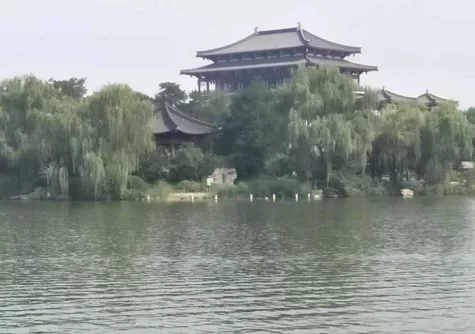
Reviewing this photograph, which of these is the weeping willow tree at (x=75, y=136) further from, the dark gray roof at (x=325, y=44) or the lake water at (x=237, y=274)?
the dark gray roof at (x=325, y=44)

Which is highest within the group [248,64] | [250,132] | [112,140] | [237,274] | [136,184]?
[248,64]

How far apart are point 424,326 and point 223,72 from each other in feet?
150

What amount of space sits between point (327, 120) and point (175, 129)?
8036mm

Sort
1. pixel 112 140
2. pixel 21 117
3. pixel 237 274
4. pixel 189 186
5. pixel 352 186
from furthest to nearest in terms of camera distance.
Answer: pixel 352 186 < pixel 189 186 < pixel 21 117 < pixel 112 140 < pixel 237 274

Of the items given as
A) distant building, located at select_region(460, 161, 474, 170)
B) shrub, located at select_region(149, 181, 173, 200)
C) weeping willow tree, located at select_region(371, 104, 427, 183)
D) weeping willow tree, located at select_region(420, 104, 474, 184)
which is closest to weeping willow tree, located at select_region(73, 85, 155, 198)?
shrub, located at select_region(149, 181, 173, 200)

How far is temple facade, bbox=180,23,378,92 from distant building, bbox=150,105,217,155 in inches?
385

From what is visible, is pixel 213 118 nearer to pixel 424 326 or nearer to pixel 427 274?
Answer: pixel 427 274

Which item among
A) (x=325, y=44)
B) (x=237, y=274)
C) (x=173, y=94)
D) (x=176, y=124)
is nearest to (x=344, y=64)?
(x=325, y=44)

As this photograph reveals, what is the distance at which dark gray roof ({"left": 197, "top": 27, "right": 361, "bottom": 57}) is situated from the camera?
54375 millimetres

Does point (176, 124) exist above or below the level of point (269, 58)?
below

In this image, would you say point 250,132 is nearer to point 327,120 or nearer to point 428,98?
point 327,120

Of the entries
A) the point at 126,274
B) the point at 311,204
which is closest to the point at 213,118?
the point at 311,204

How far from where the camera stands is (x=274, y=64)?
5359 centimetres

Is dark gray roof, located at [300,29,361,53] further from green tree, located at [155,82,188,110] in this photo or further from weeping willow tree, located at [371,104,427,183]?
weeping willow tree, located at [371,104,427,183]
